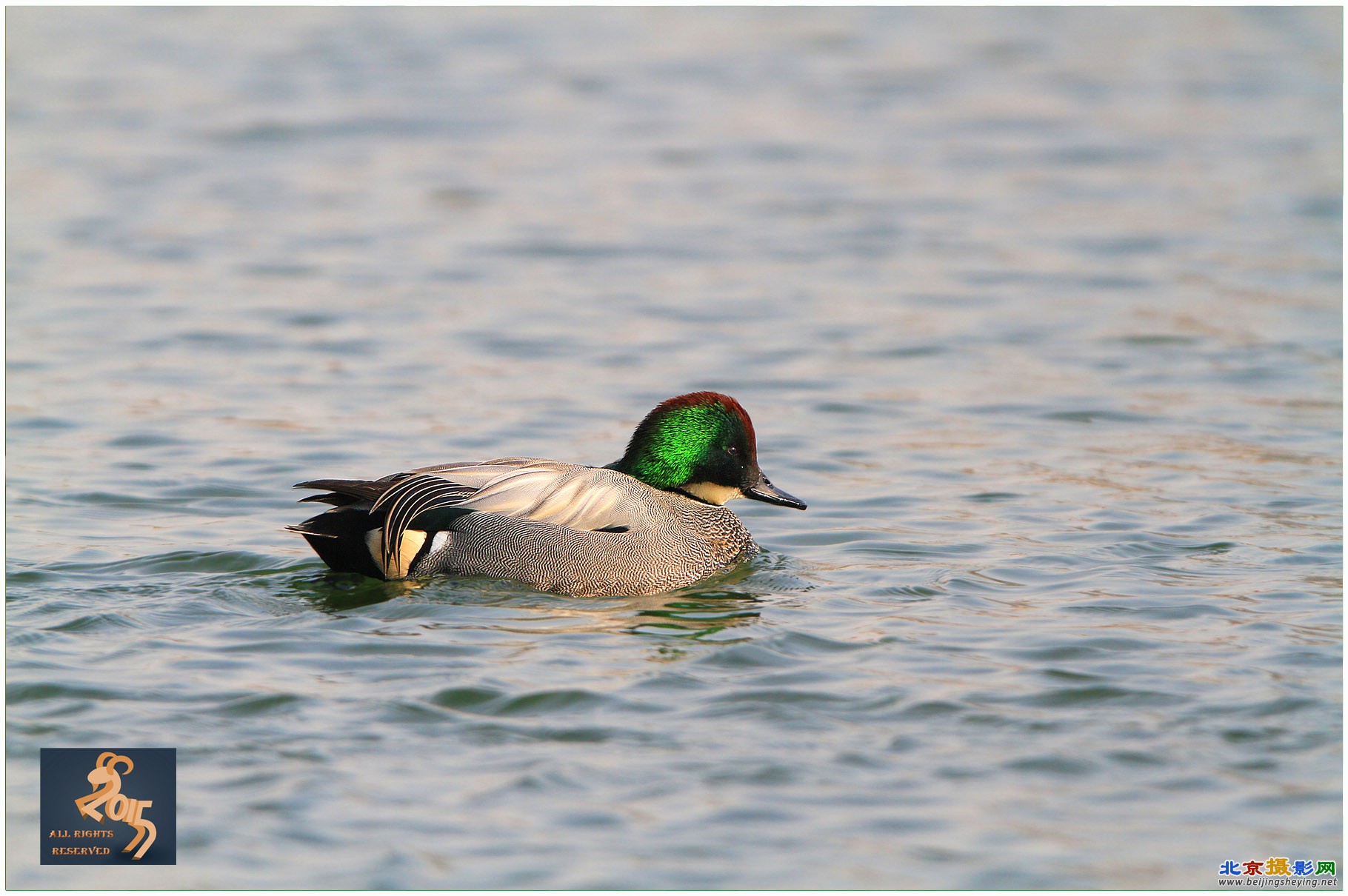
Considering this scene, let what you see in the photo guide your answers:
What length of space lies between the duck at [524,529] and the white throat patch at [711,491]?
219 millimetres

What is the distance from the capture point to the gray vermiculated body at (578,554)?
782cm

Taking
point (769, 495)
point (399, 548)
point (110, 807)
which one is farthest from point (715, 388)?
point (110, 807)

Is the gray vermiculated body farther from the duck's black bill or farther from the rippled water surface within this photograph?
the duck's black bill

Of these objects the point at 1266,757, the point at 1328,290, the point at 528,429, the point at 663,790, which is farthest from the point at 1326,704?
the point at 1328,290

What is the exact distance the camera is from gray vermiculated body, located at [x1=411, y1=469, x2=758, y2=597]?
25.7ft

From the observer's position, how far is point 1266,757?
611 centimetres

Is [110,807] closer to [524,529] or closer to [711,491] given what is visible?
[524,529]

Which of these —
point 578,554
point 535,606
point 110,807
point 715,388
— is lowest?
point 110,807

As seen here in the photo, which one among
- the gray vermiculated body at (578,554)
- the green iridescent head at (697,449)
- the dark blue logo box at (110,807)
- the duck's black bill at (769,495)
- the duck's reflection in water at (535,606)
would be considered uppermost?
the green iridescent head at (697,449)

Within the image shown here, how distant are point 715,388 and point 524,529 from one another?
13.2 feet

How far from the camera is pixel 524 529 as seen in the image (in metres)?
7.85

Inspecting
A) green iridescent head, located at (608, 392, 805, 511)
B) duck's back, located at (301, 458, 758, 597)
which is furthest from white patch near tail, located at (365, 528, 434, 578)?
green iridescent head, located at (608, 392, 805, 511)

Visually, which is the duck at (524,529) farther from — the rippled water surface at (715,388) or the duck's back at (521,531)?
the rippled water surface at (715,388)

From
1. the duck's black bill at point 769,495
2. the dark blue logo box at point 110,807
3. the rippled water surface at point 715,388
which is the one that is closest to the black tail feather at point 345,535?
the rippled water surface at point 715,388
